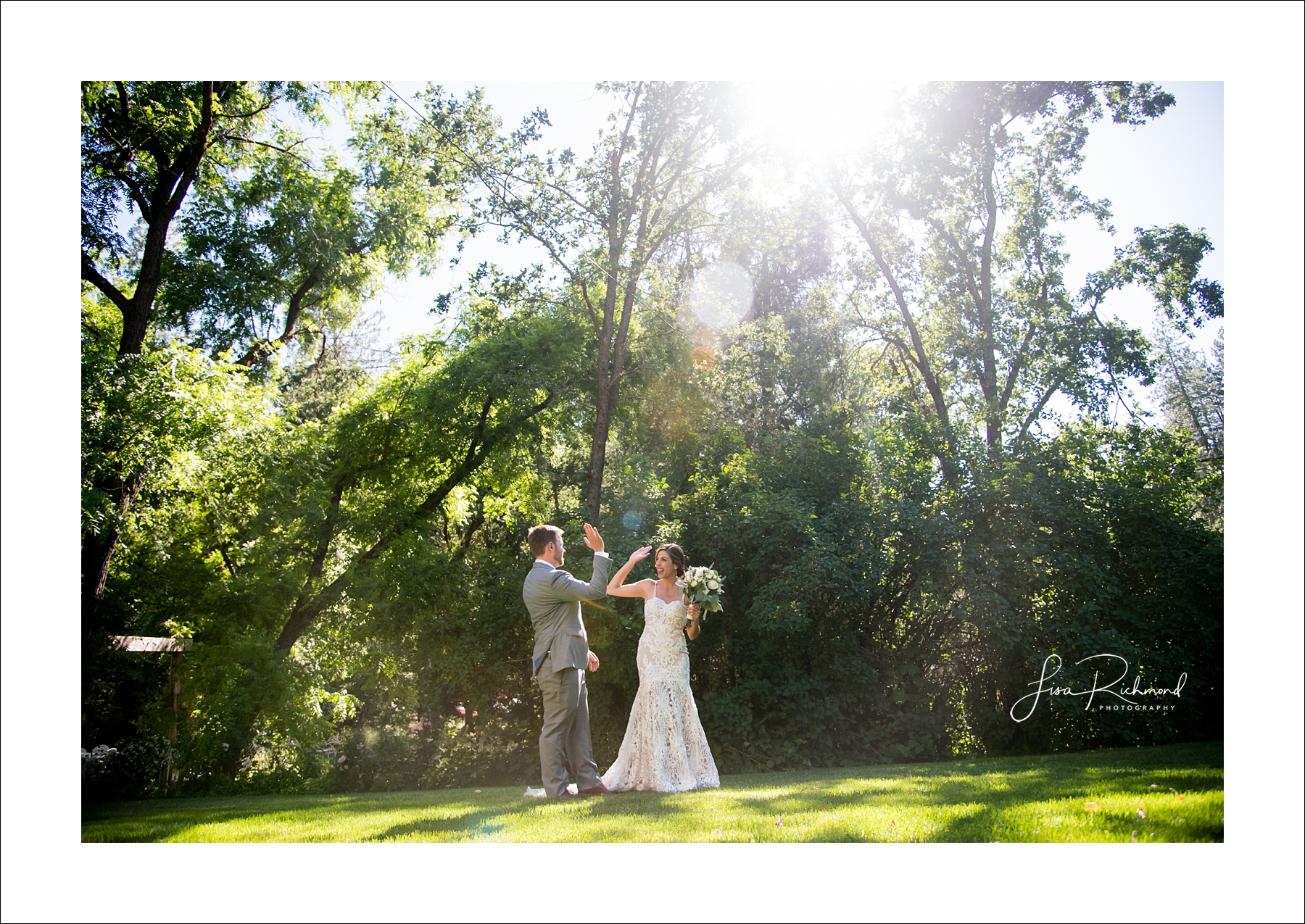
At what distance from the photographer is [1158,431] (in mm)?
10969

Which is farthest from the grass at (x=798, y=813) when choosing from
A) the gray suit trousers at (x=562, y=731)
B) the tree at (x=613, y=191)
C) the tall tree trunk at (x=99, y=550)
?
the tree at (x=613, y=191)

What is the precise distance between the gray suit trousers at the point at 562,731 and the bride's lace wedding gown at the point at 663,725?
0.48 meters

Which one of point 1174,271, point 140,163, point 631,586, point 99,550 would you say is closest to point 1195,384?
point 1174,271

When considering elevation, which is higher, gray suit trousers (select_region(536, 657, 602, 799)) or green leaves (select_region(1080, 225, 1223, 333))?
green leaves (select_region(1080, 225, 1223, 333))

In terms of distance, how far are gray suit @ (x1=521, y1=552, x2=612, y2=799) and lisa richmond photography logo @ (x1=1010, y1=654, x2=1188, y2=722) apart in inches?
249

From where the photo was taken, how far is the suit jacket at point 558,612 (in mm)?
6039

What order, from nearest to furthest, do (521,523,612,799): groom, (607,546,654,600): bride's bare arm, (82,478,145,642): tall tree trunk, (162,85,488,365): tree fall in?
(521,523,612,799): groom
(607,546,654,600): bride's bare arm
(82,478,145,642): tall tree trunk
(162,85,488,365): tree

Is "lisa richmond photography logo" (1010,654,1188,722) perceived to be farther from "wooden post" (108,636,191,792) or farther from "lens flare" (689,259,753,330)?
"wooden post" (108,636,191,792)

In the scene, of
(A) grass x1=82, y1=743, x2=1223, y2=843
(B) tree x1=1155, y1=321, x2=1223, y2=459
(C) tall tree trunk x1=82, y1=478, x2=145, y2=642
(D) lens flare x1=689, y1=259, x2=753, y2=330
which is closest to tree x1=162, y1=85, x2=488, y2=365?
(C) tall tree trunk x1=82, y1=478, x2=145, y2=642

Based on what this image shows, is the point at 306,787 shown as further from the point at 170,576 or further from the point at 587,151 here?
the point at 587,151

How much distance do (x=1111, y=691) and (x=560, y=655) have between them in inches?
296

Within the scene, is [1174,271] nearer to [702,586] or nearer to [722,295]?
[702,586]

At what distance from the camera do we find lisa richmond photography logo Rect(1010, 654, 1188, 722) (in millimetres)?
9875

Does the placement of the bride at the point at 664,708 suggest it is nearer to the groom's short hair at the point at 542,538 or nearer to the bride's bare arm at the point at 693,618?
the bride's bare arm at the point at 693,618
